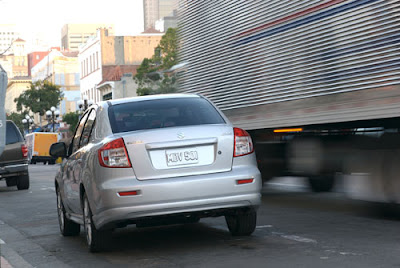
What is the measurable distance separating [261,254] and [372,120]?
279cm

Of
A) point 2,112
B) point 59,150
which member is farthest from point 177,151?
point 2,112

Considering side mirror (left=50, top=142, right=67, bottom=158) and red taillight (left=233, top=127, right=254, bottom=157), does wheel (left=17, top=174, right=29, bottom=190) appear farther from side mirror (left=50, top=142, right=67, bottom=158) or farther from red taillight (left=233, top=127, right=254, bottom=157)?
red taillight (left=233, top=127, right=254, bottom=157)

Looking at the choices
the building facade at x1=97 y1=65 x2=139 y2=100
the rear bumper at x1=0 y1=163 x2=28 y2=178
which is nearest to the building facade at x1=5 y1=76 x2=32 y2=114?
the building facade at x1=97 y1=65 x2=139 y2=100

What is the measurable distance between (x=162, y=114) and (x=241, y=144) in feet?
Result: 2.86

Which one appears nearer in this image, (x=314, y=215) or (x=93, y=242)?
(x=93, y=242)

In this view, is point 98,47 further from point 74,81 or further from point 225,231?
point 225,231

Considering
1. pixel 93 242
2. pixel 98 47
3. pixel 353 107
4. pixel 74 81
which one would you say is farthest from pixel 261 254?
pixel 74 81

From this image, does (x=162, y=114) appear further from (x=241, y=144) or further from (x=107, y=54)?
(x=107, y=54)

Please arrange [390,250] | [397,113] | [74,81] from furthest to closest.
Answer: [74,81]
[397,113]
[390,250]

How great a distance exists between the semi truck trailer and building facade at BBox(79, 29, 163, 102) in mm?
65732

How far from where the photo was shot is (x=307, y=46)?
11.2 m

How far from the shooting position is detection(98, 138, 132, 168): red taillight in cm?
748

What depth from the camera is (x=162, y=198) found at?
7.40 m

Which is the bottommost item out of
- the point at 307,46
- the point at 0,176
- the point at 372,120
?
the point at 0,176
